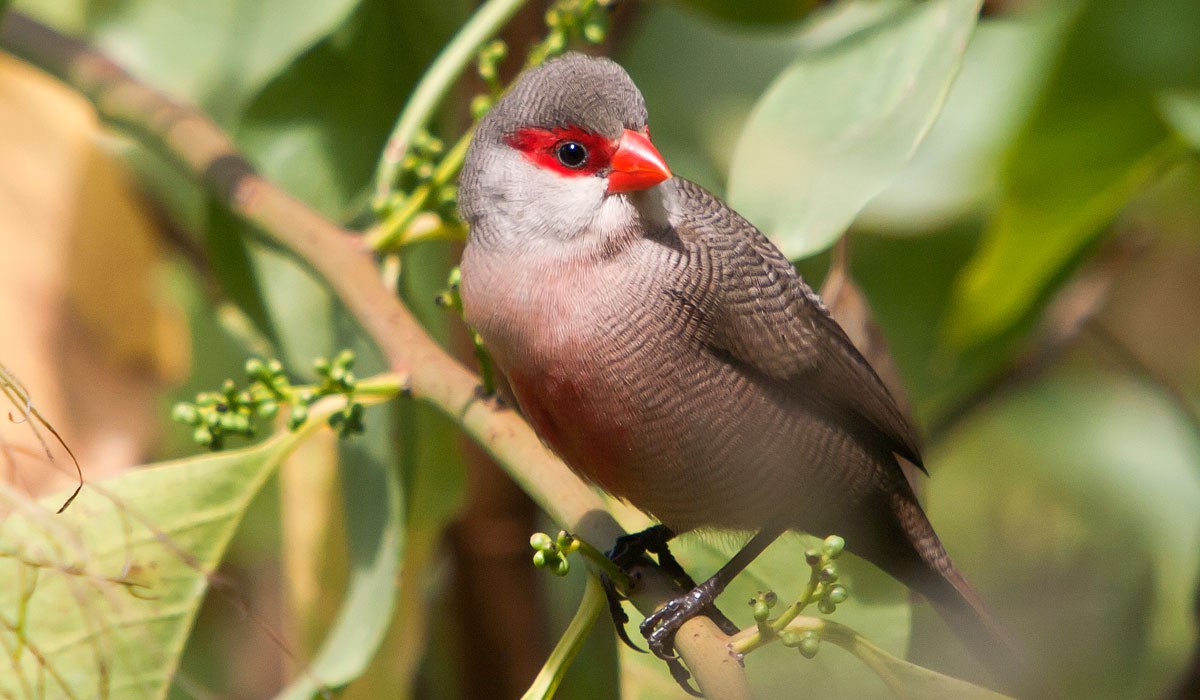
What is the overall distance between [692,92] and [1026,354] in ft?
4.34

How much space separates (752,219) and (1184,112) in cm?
77

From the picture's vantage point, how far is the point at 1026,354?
3717 millimetres

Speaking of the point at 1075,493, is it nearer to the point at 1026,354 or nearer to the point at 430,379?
the point at 1026,354

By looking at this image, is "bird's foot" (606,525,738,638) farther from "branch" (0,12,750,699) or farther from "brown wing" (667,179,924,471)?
"brown wing" (667,179,924,471)

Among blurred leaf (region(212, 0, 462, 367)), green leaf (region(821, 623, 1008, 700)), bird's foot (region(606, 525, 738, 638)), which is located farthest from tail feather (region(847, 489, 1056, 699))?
blurred leaf (region(212, 0, 462, 367))

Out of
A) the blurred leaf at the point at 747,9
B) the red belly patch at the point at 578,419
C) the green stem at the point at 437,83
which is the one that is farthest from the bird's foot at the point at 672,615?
the blurred leaf at the point at 747,9

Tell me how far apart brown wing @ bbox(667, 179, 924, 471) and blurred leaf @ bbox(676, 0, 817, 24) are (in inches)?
27.3

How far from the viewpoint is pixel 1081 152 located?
99.6 inches

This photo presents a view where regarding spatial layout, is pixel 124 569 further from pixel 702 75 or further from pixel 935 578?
pixel 702 75

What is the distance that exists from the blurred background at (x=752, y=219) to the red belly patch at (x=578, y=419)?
1.08 feet

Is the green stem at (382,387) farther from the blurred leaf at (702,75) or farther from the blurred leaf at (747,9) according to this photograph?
the blurred leaf at (747,9)

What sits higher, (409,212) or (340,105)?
(340,105)

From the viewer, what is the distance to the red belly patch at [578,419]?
2.16 m

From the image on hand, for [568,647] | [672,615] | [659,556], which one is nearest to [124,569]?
[568,647]
